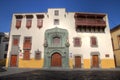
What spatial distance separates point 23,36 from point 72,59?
1092 cm

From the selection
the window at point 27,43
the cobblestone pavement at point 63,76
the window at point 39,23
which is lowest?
the cobblestone pavement at point 63,76

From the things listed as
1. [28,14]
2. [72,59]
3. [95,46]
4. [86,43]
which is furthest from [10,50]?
[95,46]

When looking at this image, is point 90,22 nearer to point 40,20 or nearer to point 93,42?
point 93,42

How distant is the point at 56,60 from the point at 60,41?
3870 mm

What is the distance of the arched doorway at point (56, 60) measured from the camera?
968 inches

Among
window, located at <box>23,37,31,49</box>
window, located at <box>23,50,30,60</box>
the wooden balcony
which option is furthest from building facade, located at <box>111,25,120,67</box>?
window, located at <box>23,50,30,60</box>

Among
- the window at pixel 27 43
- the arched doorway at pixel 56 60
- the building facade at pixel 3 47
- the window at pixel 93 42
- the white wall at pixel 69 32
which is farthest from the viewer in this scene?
the building facade at pixel 3 47

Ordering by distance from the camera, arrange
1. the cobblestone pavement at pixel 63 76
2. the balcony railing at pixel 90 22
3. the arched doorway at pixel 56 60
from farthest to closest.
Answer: the balcony railing at pixel 90 22 < the arched doorway at pixel 56 60 < the cobblestone pavement at pixel 63 76

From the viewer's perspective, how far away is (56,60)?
24.9 meters

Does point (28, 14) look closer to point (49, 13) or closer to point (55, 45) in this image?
point (49, 13)

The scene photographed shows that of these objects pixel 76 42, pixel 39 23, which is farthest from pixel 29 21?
pixel 76 42

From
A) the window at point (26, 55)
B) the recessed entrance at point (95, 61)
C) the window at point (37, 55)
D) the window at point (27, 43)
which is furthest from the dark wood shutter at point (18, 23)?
the recessed entrance at point (95, 61)

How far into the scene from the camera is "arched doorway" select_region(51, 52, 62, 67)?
24595mm

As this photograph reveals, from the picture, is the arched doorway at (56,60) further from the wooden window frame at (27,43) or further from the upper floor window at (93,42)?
the upper floor window at (93,42)
